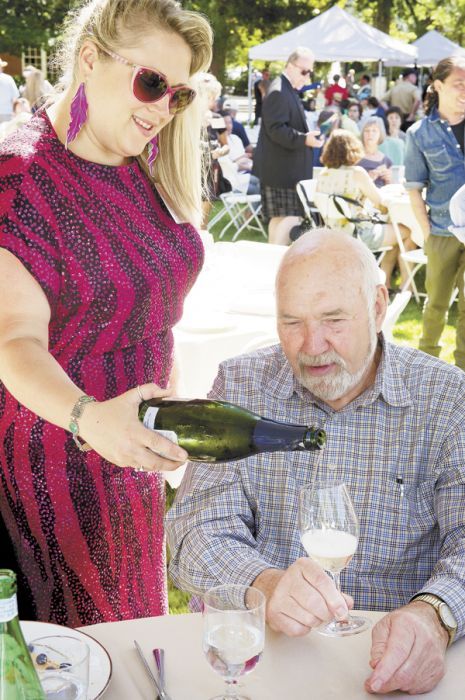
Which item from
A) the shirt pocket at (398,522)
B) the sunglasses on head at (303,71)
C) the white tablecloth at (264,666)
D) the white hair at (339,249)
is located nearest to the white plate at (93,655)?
the white tablecloth at (264,666)

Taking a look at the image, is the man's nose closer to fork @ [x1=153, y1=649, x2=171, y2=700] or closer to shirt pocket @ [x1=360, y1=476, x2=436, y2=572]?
shirt pocket @ [x1=360, y1=476, x2=436, y2=572]

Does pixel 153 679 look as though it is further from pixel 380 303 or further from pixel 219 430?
pixel 380 303

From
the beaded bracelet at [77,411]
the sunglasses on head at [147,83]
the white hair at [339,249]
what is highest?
the sunglasses on head at [147,83]

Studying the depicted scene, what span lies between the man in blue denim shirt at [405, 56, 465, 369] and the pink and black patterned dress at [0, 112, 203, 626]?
156 inches

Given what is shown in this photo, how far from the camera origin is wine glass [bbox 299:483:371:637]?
1.67m

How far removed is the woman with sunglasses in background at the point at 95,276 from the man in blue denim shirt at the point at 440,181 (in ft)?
12.9

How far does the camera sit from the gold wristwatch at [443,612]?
1609 mm

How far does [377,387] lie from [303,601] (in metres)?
0.67

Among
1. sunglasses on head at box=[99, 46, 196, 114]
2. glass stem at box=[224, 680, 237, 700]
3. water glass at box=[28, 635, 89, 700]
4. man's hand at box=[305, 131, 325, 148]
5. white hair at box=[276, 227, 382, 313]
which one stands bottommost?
man's hand at box=[305, 131, 325, 148]

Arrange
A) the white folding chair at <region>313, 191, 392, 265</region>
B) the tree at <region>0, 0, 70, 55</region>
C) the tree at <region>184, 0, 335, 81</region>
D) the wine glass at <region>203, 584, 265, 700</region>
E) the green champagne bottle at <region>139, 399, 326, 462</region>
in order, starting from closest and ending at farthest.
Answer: the wine glass at <region>203, 584, 265, 700</region>
the green champagne bottle at <region>139, 399, 326, 462</region>
the white folding chair at <region>313, 191, 392, 265</region>
the tree at <region>184, 0, 335, 81</region>
the tree at <region>0, 0, 70, 55</region>

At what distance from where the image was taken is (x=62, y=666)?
1.26 metres

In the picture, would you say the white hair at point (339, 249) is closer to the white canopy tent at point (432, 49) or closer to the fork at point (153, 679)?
the fork at point (153, 679)

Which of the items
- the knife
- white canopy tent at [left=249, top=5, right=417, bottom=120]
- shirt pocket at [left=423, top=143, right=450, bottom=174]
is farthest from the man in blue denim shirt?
white canopy tent at [left=249, top=5, right=417, bottom=120]

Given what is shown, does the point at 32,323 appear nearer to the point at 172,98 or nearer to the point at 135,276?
the point at 135,276
